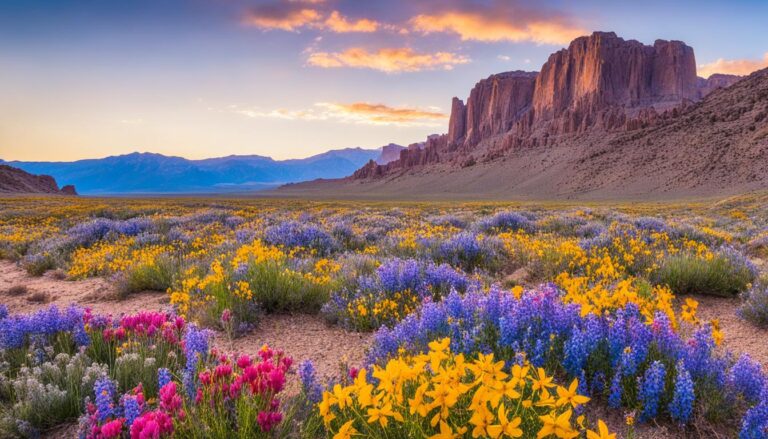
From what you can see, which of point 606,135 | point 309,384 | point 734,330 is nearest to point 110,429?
point 309,384

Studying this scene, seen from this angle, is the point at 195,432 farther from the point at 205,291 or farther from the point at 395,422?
the point at 205,291

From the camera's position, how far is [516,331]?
306cm

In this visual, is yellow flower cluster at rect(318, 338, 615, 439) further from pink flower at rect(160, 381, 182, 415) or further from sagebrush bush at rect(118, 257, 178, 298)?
sagebrush bush at rect(118, 257, 178, 298)

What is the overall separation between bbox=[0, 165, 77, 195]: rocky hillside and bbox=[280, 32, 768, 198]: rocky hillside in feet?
328

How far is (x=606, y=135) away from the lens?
106750 mm

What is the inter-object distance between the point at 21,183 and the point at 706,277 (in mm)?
162636

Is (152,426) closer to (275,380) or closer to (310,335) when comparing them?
(275,380)

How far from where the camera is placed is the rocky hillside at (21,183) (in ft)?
373

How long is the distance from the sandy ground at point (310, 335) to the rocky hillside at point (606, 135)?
236 ft

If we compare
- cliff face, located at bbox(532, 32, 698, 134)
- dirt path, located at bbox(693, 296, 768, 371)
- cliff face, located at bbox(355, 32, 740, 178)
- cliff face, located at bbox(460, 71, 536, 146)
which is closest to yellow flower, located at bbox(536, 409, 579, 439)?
dirt path, located at bbox(693, 296, 768, 371)

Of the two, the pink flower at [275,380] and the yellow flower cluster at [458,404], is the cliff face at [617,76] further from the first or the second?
the pink flower at [275,380]

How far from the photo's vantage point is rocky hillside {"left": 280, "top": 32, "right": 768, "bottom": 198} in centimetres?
7088

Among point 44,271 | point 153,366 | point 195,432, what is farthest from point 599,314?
point 44,271

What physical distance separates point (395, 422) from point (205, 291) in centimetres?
419
